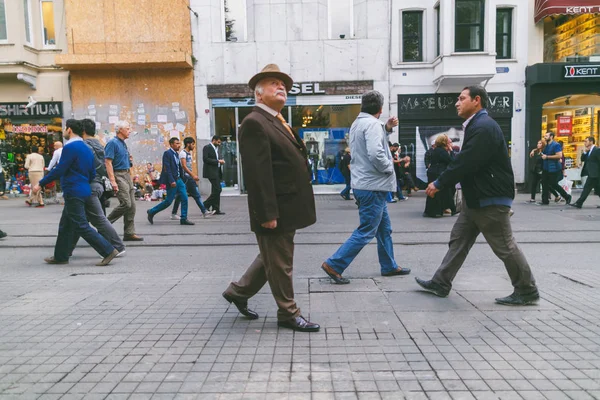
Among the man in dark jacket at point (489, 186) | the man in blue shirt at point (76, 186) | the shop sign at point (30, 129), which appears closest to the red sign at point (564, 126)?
the man in dark jacket at point (489, 186)

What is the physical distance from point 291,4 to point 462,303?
15.0 metres

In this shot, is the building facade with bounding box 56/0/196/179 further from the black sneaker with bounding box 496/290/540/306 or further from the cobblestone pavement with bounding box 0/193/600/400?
the black sneaker with bounding box 496/290/540/306

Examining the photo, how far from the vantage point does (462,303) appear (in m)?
4.47

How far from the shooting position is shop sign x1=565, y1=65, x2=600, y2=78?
646 inches

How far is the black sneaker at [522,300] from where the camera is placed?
4.34m

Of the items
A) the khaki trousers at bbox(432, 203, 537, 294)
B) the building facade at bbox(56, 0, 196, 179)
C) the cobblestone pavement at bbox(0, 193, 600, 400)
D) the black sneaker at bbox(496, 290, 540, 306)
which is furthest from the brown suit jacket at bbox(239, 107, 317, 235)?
the building facade at bbox(56, 0, 196, 179)

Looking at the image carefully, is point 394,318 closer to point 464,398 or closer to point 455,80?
point 464,398

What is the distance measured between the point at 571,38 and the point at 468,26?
→ 3.77m

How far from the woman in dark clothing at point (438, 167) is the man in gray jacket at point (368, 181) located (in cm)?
568

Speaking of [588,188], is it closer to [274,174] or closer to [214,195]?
[214,195]

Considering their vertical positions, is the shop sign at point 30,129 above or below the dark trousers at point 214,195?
above

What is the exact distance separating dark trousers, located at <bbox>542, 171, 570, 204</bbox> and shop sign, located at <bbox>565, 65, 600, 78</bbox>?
5.85 metres

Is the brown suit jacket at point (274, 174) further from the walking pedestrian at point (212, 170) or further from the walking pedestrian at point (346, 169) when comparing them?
the walking pedestrian at point (346, 169)

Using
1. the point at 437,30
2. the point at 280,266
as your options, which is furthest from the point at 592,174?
the point at 280,266
